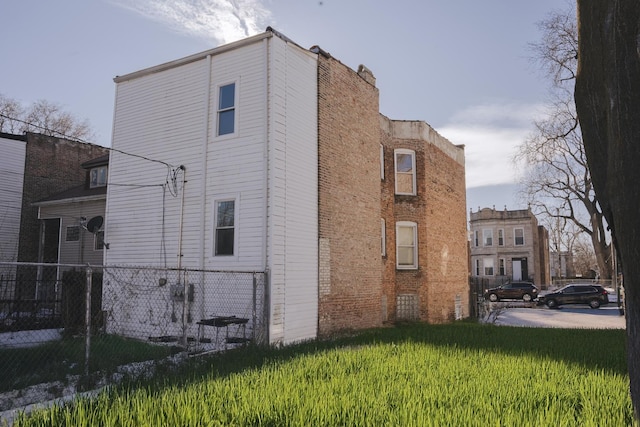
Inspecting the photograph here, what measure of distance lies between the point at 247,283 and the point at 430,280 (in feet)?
30.4

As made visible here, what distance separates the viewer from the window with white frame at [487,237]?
2108 inches

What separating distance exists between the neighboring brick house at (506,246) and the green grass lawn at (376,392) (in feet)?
146

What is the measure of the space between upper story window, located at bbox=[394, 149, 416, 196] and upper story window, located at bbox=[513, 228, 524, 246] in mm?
37156

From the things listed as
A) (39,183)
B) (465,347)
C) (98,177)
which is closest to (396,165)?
(465,347)

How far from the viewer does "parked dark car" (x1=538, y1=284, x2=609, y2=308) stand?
103ft

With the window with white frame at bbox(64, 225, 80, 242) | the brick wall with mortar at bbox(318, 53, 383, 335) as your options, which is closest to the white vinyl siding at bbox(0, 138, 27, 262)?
the window with white frame at bbox(64, 225, 80, 242)

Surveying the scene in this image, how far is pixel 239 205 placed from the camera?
41.8ft

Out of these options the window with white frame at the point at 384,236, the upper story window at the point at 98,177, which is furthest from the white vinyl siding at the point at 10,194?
the window with white frame at the point at 384,236

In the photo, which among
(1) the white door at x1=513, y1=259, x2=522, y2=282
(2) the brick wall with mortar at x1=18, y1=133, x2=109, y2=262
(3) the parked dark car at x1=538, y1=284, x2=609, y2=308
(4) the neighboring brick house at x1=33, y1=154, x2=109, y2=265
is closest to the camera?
(4) the neighboring brick house at x1=33, y1=154, x2=109, y2=265

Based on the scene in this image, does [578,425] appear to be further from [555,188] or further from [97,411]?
[555,188]

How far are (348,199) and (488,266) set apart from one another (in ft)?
138

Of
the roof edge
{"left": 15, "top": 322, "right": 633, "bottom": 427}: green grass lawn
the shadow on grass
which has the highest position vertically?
the roof edge

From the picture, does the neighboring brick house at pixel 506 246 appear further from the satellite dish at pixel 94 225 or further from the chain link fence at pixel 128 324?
the chain link fence at pixel 128 324

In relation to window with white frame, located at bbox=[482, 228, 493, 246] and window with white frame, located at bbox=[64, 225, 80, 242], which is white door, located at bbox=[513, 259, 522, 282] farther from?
window with white frame, located at bbox=[64, 225, 80, 242]
